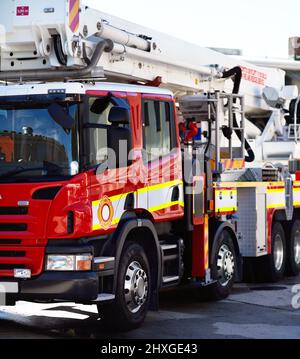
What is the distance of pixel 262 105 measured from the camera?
51.2 ft

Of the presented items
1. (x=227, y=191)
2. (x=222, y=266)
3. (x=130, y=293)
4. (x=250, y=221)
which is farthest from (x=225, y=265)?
(x=130, y=293)

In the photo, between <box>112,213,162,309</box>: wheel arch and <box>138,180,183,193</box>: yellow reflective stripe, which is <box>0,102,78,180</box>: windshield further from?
<box>138,180,183,193</box>: yellow reflective stripe

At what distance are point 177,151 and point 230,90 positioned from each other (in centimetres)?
382

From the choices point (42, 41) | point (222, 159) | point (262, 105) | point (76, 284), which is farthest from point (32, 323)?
point (262, 105)

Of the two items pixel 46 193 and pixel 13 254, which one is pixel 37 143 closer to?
pixel 46 193

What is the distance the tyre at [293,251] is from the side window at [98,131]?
581 centimetres

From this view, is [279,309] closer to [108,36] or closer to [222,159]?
[222,159]

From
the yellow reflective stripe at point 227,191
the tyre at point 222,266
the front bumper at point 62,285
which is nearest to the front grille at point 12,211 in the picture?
the front bumper at point 62,285

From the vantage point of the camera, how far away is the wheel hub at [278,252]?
12.5 m

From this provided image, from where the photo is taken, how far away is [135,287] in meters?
8.37

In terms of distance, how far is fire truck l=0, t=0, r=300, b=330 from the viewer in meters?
7.63

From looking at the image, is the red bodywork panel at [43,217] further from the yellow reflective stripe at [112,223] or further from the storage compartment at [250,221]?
the storage compartment at [250,221]

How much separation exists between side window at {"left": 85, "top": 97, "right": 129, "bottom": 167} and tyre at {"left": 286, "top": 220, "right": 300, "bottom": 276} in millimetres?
5812
